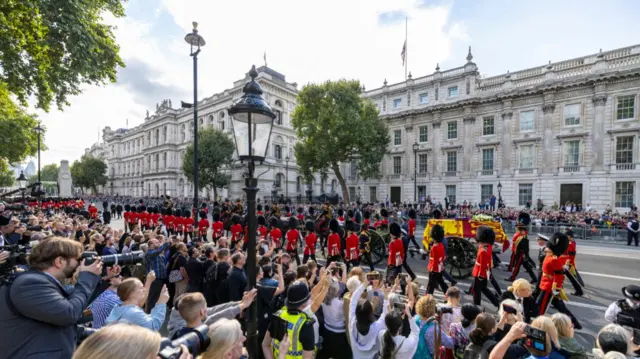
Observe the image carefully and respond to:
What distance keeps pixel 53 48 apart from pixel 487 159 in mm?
34292

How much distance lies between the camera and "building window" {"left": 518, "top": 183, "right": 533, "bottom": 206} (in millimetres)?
28625

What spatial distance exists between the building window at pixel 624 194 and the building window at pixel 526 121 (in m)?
8.25

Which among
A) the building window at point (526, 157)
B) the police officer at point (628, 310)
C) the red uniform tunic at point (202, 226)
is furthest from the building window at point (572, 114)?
the red uniform tunic at point (202, 226)

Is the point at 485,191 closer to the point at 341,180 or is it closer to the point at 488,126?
the point at 488,126

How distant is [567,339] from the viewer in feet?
10.7

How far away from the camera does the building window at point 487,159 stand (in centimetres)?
3109

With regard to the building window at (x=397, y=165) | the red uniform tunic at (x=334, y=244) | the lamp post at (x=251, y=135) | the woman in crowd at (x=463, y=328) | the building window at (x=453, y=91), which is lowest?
the red uniform tunic at (x=334, y=244)

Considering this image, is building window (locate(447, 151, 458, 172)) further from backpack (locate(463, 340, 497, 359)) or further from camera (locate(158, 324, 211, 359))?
camera (locate(158, 324, 211, 359))

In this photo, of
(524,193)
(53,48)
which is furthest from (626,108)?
(53,48)

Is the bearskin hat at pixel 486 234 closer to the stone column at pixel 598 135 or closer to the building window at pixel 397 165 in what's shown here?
the stone column at pixel 598 135

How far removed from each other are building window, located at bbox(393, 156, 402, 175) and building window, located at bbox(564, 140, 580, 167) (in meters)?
16.2

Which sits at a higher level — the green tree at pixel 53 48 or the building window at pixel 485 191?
the green tree at pixel 53 48

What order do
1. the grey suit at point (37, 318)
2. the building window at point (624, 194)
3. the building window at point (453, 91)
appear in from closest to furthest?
the grey suit at point (37, 318) → the building window at point (624, 194) → the building window at point (453, 91)

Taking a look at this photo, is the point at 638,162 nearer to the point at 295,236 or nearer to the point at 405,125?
the point at 405,125
